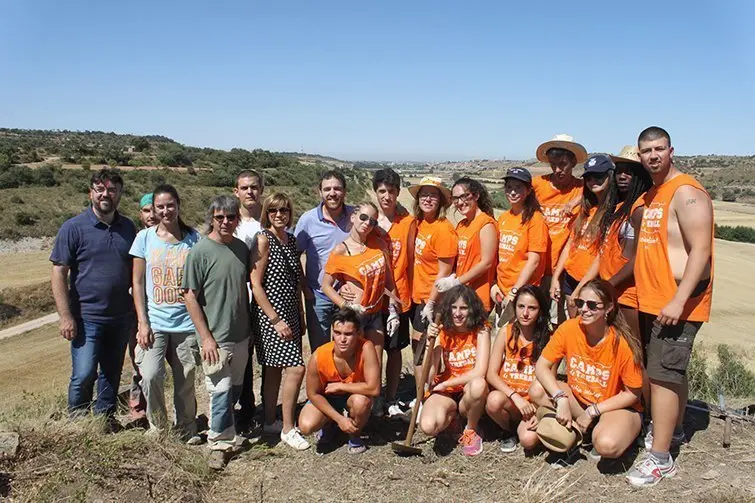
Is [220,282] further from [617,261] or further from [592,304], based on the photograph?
[617,261]

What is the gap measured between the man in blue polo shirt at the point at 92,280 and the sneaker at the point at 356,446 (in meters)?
2.24

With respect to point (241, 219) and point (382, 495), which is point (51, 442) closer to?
point (241, 219)

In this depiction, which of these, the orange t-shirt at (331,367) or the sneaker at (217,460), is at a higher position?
the orange t-shirt at (331,367)

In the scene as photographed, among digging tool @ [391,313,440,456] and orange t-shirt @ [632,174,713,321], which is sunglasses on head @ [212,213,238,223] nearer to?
digging tool @ [391,313,440,456]

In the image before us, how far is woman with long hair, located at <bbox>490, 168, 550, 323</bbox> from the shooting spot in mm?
4871

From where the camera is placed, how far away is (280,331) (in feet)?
15.2

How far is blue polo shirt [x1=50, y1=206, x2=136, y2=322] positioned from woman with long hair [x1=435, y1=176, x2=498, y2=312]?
107 inches

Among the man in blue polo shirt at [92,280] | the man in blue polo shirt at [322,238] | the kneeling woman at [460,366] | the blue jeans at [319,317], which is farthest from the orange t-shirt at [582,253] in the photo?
the man in blue polo shirt at [92,280]

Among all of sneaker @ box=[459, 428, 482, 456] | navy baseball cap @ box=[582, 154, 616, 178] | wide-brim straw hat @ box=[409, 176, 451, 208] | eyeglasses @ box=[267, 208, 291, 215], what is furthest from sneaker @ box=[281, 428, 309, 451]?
navy baseball cap @ box=[582, 154, 616, 178]

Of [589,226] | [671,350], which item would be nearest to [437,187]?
[589,226]

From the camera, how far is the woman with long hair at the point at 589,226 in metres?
4.55

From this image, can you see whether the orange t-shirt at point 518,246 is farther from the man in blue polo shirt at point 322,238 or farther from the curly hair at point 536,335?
the man in blue polo shirt at point 322,238

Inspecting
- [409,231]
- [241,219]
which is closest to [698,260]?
[409,231]

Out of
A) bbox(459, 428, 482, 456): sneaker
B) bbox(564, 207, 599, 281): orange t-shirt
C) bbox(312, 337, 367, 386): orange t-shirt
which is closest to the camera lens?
bbox(459, 428, 482, 456): sneaker
